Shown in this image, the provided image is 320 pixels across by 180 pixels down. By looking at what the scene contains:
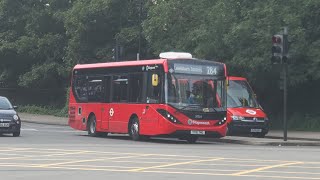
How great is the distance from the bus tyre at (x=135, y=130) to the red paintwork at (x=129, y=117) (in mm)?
246

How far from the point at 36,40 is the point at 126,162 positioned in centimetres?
3722

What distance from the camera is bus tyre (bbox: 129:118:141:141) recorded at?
26.6m

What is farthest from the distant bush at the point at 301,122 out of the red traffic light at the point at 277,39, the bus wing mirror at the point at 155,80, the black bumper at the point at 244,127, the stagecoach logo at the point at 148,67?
the bus wing mirror at the point at 155,80

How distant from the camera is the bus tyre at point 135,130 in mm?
26609

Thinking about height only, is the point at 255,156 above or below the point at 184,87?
below

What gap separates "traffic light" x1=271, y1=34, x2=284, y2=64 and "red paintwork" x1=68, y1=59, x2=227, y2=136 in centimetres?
321

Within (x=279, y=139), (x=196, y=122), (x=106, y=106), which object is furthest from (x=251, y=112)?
(x=106, y=106)

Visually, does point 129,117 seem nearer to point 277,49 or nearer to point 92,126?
point 92,126

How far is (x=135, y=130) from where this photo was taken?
26.8 m

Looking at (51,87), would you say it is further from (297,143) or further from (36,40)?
(297,143)

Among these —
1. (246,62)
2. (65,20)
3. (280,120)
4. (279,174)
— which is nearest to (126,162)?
(279,174)

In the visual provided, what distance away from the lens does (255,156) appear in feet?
62.5

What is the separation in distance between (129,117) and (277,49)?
20.7 ft

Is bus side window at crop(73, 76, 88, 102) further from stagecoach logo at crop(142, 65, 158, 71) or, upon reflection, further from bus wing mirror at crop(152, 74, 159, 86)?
bus wing mirror at crop(152, 74, 159, 86)
